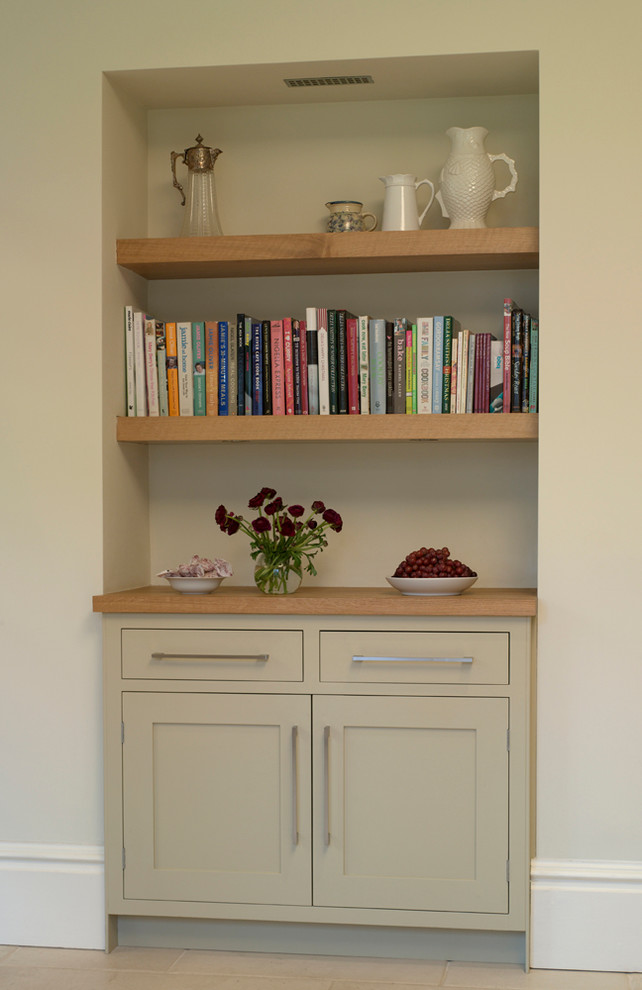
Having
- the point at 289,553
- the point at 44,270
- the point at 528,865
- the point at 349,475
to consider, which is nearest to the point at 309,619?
the point at 289,553

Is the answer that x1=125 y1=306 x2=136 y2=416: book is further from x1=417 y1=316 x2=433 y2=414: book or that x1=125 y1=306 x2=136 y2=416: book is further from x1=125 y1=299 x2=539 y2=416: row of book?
x1=417 y1=316 x2=433 y2=414: book

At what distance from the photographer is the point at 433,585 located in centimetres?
277

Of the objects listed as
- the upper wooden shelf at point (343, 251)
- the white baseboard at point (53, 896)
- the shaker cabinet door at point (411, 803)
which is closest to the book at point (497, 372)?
the upper wooden shelf at point (343, 251)

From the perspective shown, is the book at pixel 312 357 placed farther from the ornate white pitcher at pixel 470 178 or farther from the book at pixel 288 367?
the ornate white pitcher at pixel 470 178

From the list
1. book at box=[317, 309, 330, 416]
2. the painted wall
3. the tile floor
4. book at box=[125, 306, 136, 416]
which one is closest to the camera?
the tile floor

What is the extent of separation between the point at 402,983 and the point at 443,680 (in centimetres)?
77

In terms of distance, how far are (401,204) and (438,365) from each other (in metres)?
0.49

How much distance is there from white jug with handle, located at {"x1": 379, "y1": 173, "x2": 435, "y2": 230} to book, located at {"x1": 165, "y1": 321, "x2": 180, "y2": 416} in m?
0.70

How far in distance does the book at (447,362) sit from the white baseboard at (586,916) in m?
1.29

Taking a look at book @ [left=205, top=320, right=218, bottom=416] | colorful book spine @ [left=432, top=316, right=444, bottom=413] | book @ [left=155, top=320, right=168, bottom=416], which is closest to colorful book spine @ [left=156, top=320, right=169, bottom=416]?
book @ [left=155, top=320, right=168, bottom=416]

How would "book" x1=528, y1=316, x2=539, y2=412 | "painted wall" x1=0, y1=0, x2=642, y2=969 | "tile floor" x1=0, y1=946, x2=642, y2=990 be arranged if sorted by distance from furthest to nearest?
"book" x1=528, y1=316, x2=539, y2=412
"painted wall" x1=0, y1=0, x2=642, y2=969
"tile floor" x1=0, y1=946, x2=642, y2=990

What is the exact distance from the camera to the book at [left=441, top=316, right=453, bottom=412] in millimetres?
2889

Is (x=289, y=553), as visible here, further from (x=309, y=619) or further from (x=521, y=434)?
(x=521, y=434)

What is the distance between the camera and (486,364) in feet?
9.48
